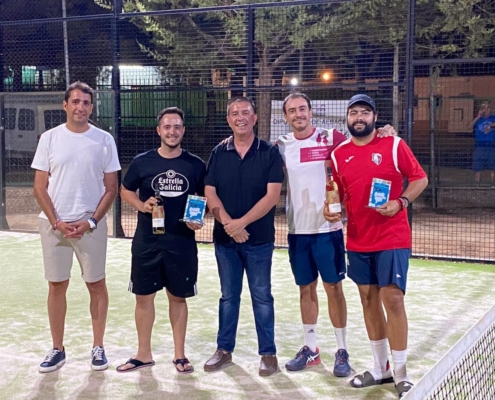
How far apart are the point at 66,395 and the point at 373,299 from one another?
2065 millimetres

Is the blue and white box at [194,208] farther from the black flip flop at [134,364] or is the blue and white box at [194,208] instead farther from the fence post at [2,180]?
the fence post at [2,180]

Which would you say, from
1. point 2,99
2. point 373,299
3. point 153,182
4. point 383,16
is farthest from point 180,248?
point 383,16

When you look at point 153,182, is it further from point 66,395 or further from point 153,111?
point 153,111

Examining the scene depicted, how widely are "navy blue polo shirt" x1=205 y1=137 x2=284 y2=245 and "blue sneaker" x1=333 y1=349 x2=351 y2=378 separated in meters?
0.94

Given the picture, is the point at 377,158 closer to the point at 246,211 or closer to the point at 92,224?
the point at 246,211

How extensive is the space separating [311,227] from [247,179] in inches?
21.9

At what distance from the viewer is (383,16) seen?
1355 cm

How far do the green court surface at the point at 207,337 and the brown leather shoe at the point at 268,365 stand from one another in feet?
0.17

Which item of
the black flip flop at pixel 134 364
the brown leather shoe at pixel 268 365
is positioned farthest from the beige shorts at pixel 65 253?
the brown leather shoe at pixel 268 365

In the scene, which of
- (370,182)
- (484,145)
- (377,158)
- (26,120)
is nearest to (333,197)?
(370,182)

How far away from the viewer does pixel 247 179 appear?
186 inches

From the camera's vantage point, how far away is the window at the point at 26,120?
11102 mm

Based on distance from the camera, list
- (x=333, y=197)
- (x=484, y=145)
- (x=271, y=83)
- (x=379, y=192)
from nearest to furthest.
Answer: (x=379, y=192) → (x=333, y=197) → (x=271, y=83) → (x=484, y=145)

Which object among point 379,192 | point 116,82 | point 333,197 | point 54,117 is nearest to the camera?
point 379,192
